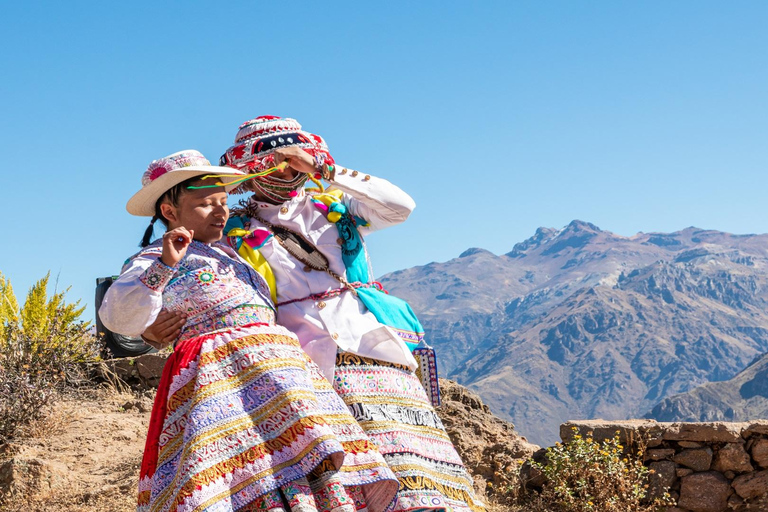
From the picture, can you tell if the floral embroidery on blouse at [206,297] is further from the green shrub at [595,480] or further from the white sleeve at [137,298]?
the green shrub at [595,480]

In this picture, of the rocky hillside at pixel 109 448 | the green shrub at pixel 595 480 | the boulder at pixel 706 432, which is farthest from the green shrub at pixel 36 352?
the boulder at pixel 706 432

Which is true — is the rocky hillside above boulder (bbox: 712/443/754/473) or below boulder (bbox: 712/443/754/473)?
above

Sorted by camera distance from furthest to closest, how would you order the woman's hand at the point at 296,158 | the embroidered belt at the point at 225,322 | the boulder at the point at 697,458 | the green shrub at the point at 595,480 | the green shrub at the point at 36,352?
1. the green shrub at the point at 36,352
2. the boulder at the point at 697,458
3. the green shrub at the point at 595,480
4. the woman's hand at the point at 296,158
5. the embroidered belt at the point at 225,322

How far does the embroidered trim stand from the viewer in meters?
3.23

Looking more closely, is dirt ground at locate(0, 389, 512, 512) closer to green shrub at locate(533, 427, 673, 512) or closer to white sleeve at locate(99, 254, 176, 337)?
green shrub at locate(533, 427, 673, 512)

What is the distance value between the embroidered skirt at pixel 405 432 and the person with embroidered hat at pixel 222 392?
16 centimetres

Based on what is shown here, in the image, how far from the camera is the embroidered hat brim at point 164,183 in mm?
3518

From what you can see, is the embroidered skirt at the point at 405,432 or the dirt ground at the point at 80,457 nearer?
the embroidered skirt at the point at 405,432

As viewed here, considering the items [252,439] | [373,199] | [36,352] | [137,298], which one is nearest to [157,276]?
[137,298]

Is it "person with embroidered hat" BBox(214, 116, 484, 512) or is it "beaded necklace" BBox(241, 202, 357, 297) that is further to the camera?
"beaded necklace" BBox(241, 202, 357, 297)

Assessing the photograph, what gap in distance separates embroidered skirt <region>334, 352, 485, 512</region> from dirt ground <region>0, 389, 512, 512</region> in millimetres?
3895

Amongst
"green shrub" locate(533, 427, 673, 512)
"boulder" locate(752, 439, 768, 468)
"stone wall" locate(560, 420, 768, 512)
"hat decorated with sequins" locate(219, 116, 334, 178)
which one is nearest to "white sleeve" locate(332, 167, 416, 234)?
"hat decorated with sequins" locate(219, 116, 334, 178)

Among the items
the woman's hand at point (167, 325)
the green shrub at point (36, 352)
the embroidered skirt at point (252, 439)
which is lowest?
the embroidered skirt at point (252, 439)

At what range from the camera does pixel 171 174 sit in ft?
11.5
